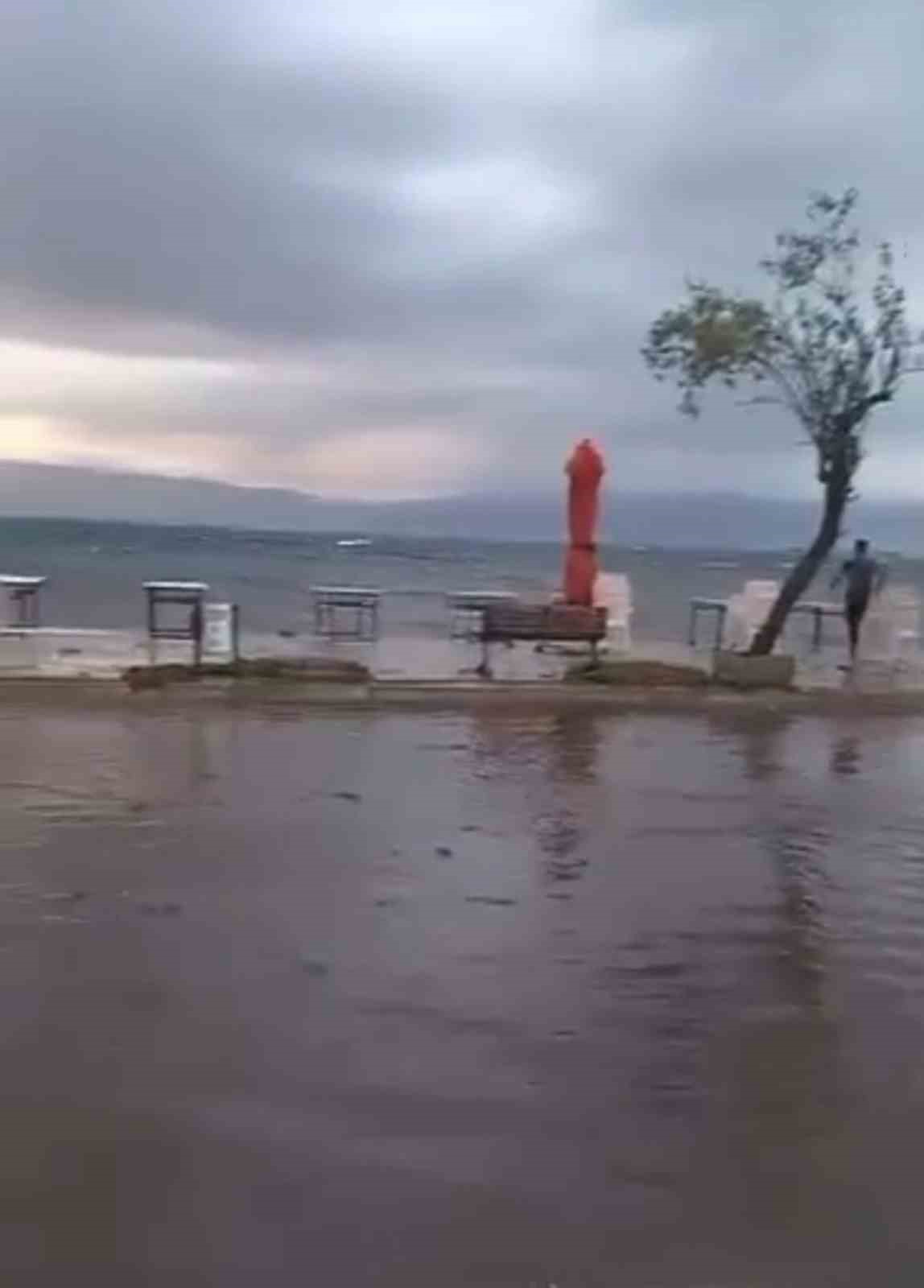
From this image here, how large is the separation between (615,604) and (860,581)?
3.13 metres

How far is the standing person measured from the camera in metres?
22.3

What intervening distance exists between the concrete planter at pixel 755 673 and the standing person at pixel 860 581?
9.43ft

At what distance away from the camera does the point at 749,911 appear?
29.7ft

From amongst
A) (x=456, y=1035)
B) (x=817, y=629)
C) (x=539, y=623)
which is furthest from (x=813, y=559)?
(x=456, y=1035)

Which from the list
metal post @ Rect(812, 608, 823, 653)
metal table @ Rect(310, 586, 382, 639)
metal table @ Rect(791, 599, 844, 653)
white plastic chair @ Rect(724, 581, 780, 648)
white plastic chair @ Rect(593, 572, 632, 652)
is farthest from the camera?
metal post @ Rect(812, 608, 823, 653)

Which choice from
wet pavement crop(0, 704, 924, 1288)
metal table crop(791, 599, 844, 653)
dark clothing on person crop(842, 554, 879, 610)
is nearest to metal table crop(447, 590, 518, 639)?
metal table crop(791, 599, 844, 653)

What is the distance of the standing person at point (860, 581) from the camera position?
2230 centimetres

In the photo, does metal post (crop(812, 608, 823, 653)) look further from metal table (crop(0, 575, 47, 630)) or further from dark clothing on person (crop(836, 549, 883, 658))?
metal table (crop(0, 575, 47, 630))

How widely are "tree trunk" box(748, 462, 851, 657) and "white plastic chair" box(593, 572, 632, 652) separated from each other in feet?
7.33

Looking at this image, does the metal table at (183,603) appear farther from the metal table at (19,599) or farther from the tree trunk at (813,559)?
the tree trunk at (813,559)

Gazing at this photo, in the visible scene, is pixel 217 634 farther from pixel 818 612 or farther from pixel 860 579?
pixel 818 612

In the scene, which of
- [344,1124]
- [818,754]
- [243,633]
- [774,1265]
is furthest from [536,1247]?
[243,633]

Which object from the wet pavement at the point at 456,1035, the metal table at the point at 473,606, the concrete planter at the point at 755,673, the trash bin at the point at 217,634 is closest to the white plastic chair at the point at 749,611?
the metal table at the point at 473,606

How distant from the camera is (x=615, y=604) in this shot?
2364cm
